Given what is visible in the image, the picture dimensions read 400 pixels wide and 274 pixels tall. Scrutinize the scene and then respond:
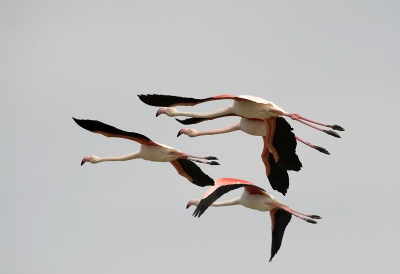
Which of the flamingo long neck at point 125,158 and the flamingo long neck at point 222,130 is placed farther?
the flamingo long neck at point 222,130

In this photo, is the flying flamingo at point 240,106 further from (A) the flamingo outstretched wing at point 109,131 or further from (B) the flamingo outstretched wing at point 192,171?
(B) the flamingo outstretched wing at point 192,171

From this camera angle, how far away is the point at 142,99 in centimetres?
4128

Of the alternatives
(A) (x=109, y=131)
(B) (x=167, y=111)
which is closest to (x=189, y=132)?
(B) (x=167, y=111)

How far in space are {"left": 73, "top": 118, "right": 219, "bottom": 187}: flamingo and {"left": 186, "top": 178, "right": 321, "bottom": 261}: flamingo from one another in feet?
1.84

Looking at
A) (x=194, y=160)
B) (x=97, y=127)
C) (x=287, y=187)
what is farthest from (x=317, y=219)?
(x=97, y=127)

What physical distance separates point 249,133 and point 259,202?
7.54ft

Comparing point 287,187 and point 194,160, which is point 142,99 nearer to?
point 194,160

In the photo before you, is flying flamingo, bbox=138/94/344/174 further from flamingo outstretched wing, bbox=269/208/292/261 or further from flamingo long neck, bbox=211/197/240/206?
flamingo outstretched wing, bbox=269/208/292/261

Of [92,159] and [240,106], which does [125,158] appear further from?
[240,106]

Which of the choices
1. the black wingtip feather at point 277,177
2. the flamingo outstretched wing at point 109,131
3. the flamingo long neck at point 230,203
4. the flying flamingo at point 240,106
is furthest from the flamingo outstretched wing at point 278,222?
the flamingo outstretched wing at point 109,131

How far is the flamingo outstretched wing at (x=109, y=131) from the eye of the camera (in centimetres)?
4125

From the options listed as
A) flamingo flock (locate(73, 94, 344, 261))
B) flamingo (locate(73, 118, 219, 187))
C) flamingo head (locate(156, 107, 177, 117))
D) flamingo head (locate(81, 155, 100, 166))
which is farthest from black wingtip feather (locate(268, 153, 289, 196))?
flamingo head (locate(81, 155, 100, 166))

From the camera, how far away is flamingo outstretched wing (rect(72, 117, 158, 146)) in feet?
135

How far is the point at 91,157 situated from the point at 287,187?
523cm
